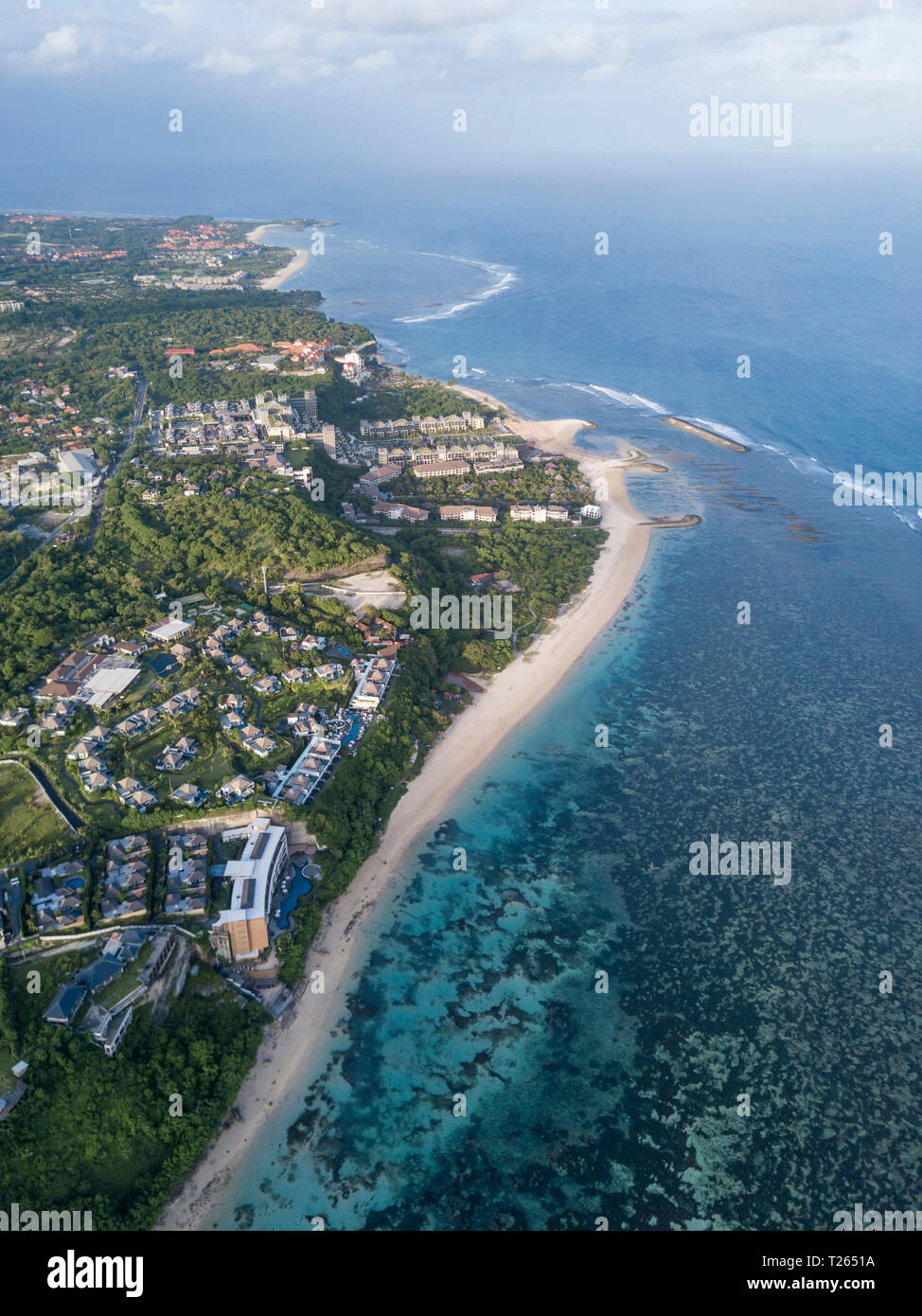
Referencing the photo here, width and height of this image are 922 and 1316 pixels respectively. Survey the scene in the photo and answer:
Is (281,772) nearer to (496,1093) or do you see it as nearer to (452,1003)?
(452,1003)

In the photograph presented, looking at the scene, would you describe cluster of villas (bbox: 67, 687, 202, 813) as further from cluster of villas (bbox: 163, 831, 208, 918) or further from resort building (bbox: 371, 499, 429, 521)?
resort building (bbox: 371, 499, 429, 521)

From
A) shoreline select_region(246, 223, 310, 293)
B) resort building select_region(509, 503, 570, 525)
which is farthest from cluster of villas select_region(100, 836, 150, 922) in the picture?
shoreline select_region(246, 223, 310, 293)

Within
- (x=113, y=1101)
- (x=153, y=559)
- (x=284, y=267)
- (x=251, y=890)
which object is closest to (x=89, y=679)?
(x=153, y=559)

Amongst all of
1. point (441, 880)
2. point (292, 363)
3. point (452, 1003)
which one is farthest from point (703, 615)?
point (292, 363)

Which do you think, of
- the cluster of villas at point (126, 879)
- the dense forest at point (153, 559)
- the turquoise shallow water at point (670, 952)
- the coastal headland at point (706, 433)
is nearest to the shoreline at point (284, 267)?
the coastal headland at point (706, 433)

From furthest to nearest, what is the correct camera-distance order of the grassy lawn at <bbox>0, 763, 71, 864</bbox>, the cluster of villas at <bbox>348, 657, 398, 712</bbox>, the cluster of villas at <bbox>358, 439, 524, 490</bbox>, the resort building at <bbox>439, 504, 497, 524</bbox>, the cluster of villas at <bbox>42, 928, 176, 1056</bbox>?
the cluster of villas at <bbox>358, 439, 524, 490</bbox> → the resort building at <bbox>439, 504, 497, 524</bbox> → the cluster of villas at <bbox>348, 657, 398, 712</bbox> → the grassy lawn at <bbox>0, 763, 71, 864</bbox> → the cluster of villas at <bbox>42, 928, 176, 1056</bbox>

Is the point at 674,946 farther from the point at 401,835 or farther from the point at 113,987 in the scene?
the point at 113,987

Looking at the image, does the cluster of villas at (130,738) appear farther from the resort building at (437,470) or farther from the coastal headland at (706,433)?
the coastal headland at (706,433)
